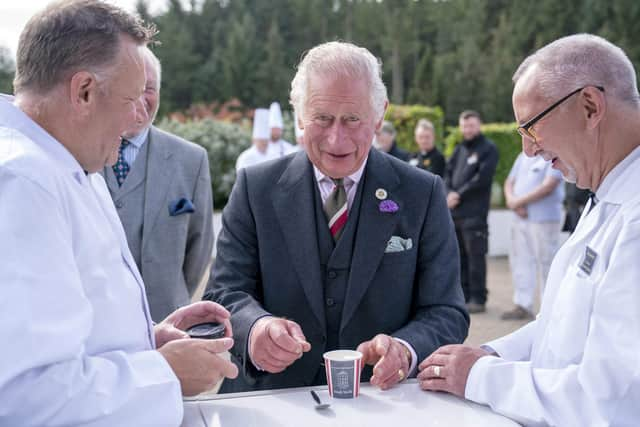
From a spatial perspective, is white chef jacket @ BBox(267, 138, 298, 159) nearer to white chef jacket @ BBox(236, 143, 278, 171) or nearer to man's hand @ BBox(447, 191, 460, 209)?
white chef jacket @ BBox(236, 143, 278, 171)

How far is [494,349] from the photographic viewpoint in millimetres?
2156

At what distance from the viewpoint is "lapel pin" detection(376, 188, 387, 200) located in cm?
244

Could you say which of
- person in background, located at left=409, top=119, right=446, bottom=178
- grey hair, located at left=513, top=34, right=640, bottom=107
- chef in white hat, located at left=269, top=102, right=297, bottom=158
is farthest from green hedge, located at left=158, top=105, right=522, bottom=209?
grey hair, located at left=513, top=34, right=640, bottom=107

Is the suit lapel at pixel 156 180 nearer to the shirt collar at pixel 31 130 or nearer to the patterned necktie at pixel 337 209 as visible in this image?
Result: the patterned necktie at pixel 337 209

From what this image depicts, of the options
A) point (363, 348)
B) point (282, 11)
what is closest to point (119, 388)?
point (363, 348)

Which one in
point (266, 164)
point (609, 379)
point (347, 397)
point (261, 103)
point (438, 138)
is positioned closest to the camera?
point (609, 379)

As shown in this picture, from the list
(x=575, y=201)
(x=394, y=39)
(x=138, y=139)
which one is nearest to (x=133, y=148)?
(x=138, y=139)

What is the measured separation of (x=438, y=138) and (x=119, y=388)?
57.3ft

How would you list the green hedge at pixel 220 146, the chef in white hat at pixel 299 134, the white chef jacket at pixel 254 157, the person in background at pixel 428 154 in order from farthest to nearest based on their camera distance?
the green hedge at pixel 220 146, the white chef jacket at pixel 254 157, the person in background at pixel 428 154, the chef in white hat at pixel 299 134

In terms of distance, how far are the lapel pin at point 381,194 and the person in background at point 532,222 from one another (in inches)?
199

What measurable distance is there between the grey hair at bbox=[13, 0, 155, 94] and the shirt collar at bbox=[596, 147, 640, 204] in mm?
1361

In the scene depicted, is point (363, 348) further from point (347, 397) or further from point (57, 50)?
point (57, 50)

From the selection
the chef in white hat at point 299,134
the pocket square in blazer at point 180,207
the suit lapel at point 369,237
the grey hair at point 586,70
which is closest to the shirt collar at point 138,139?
the pocket square in blazer at point 180,207

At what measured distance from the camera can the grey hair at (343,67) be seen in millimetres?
2297
